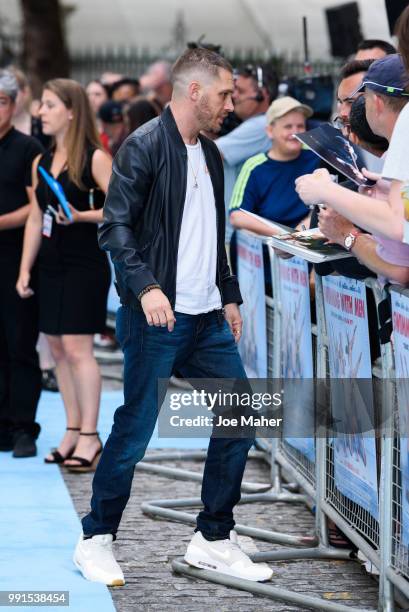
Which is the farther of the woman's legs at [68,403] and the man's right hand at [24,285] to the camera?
the woman's legs at [68,403]

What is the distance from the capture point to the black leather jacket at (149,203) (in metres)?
5.18

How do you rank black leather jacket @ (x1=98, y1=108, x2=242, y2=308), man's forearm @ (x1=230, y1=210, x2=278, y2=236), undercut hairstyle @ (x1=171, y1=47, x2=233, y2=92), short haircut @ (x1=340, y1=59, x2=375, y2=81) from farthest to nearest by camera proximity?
1. man's forearm @ (x1=230, y1=210, x2=278, y2=236)
2. short haircut @ (x1=340, y1=59, x2=375, y2=81)
3. undercut hairstyle @ (x1=171, y1=47, x2=233, y2=92)
4. black leather jacket @ (x1=98, y1=108, x2=242, y2=308)

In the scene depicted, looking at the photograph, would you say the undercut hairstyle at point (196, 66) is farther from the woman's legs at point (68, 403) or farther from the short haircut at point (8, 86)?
the woman's legs at point (68, 403)

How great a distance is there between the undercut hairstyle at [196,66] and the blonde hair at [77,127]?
1921 millimetres

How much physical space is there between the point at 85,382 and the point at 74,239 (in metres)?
0.85

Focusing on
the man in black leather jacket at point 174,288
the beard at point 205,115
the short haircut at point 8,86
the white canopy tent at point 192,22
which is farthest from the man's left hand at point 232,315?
the white canopy tent at point 192,22

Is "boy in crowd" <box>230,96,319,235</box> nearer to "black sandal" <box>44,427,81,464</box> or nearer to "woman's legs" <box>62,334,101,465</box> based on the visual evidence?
"woman's legs" <box>62,334,101,465</box>

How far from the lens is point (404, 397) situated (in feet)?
15.1

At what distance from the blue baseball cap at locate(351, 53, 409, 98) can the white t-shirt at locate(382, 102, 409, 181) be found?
0.93 feet

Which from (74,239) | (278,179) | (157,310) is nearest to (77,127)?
(74,239)

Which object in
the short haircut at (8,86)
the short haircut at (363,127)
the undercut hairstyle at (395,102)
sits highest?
the undercut hairstyle at (395,102)

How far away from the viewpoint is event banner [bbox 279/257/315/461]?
6141 millimetres

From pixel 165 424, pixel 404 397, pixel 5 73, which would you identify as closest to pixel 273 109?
pixel 5 73

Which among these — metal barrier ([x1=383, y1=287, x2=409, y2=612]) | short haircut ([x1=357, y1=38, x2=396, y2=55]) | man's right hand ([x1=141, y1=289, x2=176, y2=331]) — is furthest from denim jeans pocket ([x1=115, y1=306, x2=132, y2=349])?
short haircut ([x1=357, y1=38, x2=396, y2=55])
